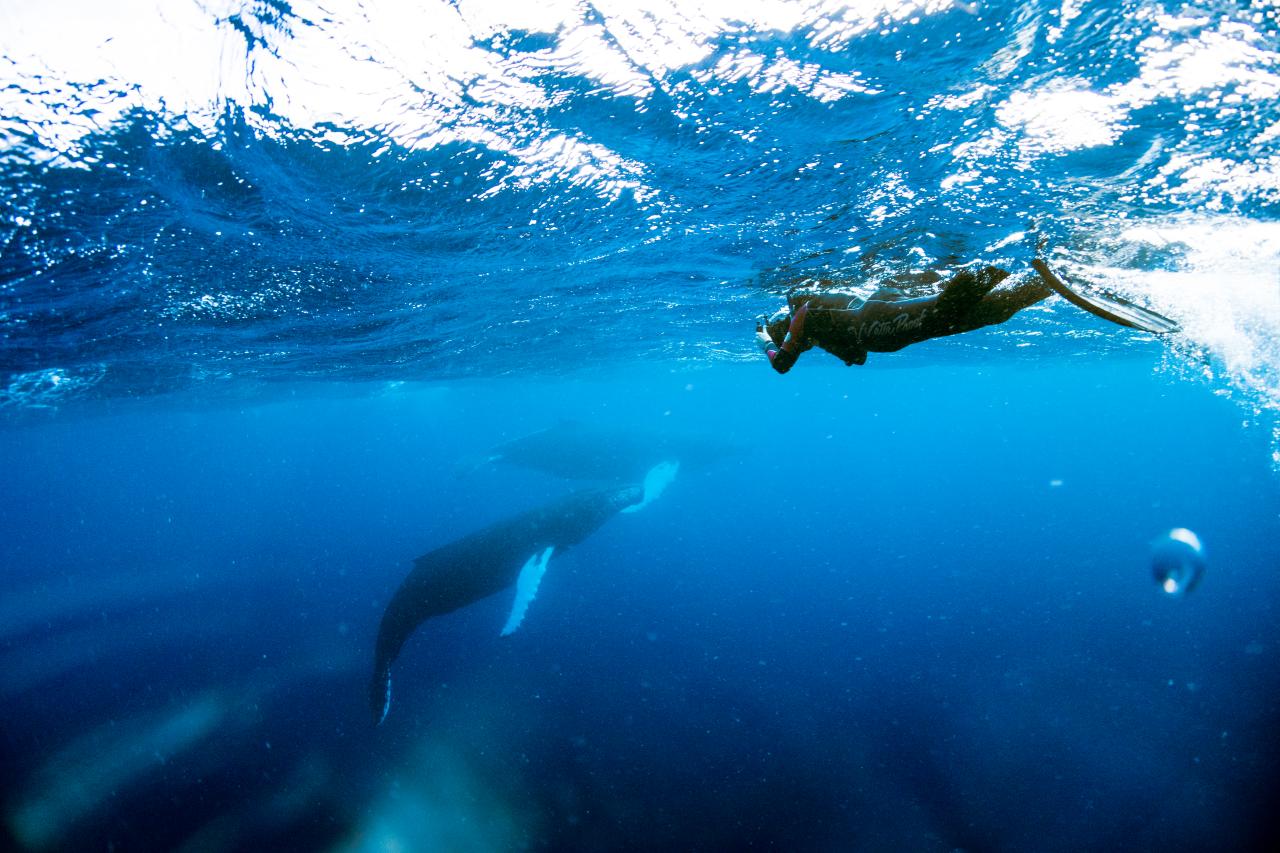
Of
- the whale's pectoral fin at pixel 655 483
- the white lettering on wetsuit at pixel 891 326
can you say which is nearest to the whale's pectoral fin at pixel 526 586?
the whale's pectoral fin at pixel 655 483

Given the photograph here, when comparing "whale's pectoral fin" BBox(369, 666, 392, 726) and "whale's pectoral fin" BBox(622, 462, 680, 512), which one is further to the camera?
"whale's pectoral fin" BBox(622, 462, 680, 512)

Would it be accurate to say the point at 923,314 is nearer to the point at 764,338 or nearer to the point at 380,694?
the point at 764,338

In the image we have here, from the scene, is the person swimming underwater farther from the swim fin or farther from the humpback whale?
the humpback whale

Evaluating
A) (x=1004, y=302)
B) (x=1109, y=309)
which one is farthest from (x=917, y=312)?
(x=1109, y=309)

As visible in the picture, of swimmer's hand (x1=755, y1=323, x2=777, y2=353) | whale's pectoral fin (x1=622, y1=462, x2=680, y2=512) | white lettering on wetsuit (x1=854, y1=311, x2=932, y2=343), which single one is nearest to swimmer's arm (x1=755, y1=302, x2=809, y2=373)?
swimmer's hand (x1=755, y1=323, x2=777, y2=353)

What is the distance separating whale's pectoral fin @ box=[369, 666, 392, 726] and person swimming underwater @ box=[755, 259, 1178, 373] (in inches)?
425

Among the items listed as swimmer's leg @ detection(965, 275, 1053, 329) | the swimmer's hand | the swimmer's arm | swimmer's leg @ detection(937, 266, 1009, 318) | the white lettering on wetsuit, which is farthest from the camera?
the swimmer's hand

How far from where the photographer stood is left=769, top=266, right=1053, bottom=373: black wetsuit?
3.50m

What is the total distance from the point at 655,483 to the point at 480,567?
26.6 feet

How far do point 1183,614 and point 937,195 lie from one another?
17.7 metres

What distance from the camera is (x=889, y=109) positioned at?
5375mm

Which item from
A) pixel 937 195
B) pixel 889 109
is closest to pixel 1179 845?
pixel 937 195

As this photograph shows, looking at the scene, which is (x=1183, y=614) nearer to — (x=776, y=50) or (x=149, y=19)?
(x=776, y=50)

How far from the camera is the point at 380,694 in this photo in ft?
36.6
